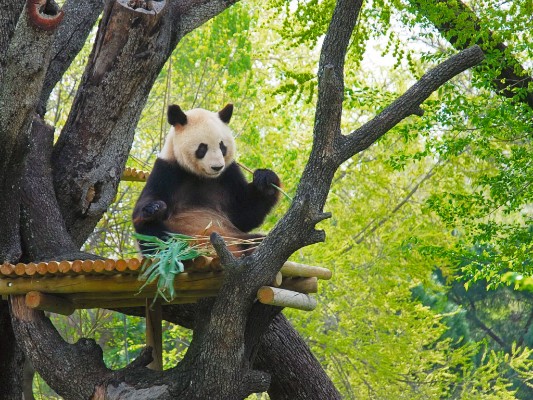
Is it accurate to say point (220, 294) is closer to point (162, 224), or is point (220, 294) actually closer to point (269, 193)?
point (162, 224)

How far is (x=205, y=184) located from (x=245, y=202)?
0.75ft

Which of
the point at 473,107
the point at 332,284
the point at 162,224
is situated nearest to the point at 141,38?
the point at 162,224

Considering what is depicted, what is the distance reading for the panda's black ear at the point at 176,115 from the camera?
373 cm

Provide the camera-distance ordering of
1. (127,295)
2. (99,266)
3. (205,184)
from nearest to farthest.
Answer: (99,266) < (127,295) < (205,184)

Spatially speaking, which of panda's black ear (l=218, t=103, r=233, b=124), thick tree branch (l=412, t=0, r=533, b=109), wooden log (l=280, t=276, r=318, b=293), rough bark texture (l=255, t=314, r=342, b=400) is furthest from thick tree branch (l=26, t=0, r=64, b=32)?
thick tree branch (l=412, t=0, r=533, b=109)

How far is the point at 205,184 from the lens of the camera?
12.9ft

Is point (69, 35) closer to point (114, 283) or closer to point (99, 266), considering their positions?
point (114, 283)

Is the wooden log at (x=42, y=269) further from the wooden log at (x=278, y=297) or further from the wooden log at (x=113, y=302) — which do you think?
the wooden log at (x=278, y=297)

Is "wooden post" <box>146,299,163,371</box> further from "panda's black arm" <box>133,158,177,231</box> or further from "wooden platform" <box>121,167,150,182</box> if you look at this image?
"wooden platform" <box>121,167,150,182</box>

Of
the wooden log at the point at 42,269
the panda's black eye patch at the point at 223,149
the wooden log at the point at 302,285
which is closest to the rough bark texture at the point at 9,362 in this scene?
the wooden log at the point at 42,269

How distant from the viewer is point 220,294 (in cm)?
303

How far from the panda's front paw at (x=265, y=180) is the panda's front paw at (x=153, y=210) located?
0.60 m

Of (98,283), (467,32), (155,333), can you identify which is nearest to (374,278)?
(467,32)

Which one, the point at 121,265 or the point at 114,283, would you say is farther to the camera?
the point at 114,283
